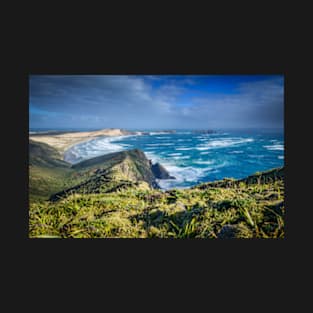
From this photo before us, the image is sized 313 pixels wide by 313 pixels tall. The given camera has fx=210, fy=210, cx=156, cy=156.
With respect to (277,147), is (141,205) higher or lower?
lower

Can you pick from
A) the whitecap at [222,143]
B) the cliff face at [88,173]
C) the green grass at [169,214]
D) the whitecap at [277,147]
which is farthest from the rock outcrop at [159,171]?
the whitecap at [277,147]

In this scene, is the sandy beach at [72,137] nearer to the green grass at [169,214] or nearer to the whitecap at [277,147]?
the green grass at [169,214]

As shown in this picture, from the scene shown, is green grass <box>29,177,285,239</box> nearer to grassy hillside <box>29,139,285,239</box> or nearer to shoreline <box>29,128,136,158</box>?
grassy hillside <box>29,139,285,239</box>

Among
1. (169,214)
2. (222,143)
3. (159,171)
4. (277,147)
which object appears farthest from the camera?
(222,143)

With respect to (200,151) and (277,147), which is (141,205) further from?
(277,147)

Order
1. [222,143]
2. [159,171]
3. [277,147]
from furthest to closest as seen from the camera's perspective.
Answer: [222,143] < [159,171] < [277,147]

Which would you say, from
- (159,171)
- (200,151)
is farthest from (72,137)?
(200,151)
